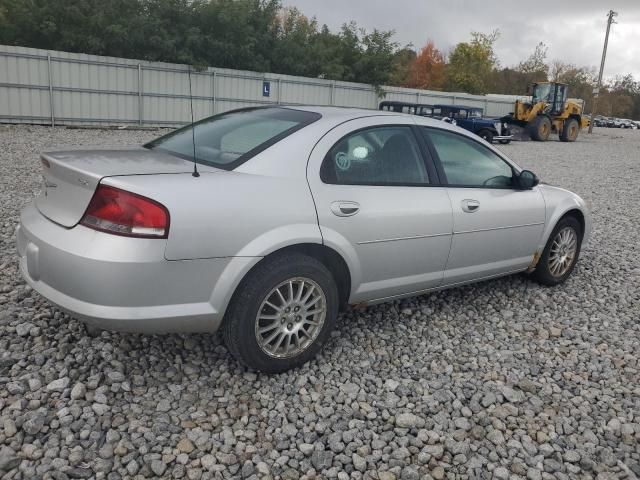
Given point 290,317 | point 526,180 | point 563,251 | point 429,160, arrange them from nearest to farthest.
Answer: point 290,317 < point 429,160 < point 526,180 < point 563,251

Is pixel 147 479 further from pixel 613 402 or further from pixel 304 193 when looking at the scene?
pixel 613 402

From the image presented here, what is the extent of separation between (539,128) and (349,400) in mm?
24594

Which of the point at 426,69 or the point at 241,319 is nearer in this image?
the point at 241,319

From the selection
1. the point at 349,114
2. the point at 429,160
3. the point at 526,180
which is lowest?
the point at 526,180

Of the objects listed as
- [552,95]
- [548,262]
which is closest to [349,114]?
[548,262]

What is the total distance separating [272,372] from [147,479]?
3.08 ft

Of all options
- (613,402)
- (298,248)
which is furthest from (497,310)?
(298,248)

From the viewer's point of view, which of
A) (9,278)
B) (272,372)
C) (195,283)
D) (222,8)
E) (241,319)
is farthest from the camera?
(222,8)

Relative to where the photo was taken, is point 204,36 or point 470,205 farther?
point 204,36

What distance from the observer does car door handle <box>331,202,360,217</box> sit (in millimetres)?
3109

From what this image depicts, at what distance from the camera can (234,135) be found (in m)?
3.41

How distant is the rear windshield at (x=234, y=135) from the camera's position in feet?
10.3

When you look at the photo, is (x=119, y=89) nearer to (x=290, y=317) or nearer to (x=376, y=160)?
(x=376, y=160)

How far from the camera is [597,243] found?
6.69m
